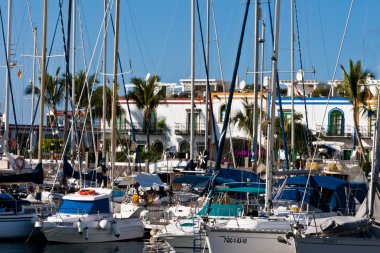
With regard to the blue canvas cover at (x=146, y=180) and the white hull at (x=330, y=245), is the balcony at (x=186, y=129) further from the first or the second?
the white hull at (x=330, y=245)

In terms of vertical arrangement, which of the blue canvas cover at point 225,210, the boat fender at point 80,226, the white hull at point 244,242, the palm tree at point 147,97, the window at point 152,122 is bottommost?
the boat fender at point 80,226

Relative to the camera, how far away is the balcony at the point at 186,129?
6781 centimetres

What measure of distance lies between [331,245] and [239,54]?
1059 cm

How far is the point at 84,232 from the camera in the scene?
32.8 m

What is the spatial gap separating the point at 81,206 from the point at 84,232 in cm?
101

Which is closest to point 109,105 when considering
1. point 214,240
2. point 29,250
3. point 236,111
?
point 236,111

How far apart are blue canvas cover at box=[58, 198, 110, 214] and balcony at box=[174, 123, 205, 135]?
3481 centimetres

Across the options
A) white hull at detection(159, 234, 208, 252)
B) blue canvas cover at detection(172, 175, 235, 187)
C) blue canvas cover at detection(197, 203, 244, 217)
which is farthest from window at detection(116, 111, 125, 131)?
white hull at detection(159, 234, 208, 252)

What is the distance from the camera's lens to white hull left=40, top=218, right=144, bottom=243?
1277 inches

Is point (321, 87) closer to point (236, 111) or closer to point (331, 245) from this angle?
point (236, 111)

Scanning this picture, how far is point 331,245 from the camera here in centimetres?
2348

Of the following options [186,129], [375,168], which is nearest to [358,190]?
[375,168]

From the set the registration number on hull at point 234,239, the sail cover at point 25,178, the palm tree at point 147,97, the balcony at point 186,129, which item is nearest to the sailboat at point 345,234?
the registration number on hull at point 234,239

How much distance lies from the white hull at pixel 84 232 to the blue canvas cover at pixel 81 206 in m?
0.50
